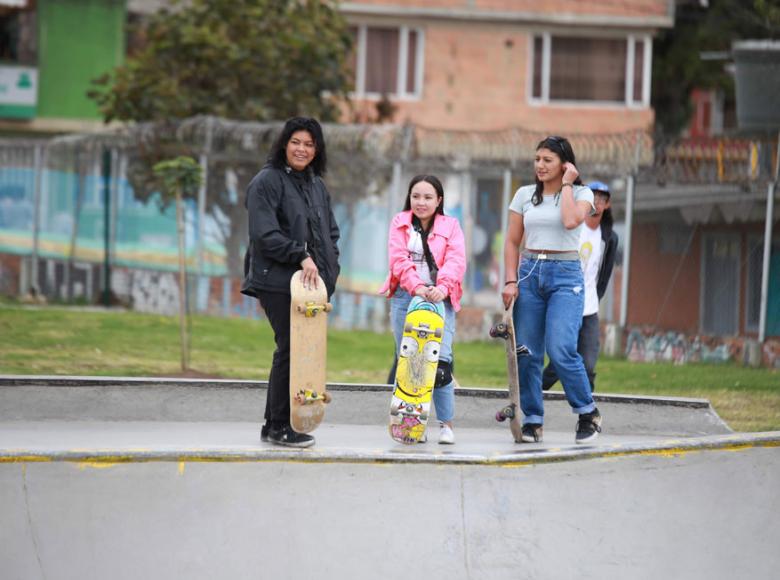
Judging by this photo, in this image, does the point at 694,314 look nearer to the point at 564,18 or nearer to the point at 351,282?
the point at 351,282

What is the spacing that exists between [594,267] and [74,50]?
26207 mm

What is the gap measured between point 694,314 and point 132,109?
1049cm

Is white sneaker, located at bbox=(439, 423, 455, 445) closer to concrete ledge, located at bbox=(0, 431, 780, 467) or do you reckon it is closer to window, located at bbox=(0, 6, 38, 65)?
concrete ledge, located at bbox=(0, 431, 780, 467)

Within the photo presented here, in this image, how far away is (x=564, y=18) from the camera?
32969 mm

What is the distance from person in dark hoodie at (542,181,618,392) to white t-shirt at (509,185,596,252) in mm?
1651

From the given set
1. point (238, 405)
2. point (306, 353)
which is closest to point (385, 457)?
point (306, 353)

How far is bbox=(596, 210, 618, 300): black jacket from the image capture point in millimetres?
10352

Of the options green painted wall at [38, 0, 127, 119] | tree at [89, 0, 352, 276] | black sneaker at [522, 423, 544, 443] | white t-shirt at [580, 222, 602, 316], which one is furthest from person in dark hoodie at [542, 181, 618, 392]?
green painted wall at [38, 0, 127, 119]

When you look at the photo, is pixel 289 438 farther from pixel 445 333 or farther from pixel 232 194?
pixel 232 194

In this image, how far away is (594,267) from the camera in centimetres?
1024

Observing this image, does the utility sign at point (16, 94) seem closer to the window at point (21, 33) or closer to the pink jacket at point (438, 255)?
the window at point (21, 33)

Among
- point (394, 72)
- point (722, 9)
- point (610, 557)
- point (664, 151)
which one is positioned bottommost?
point (610, 557)

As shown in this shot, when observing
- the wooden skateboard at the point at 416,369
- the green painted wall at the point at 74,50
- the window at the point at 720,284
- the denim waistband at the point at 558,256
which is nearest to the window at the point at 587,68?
the green painted wall at the point at 74,50

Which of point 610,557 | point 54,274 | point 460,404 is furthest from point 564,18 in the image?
point 610,557
